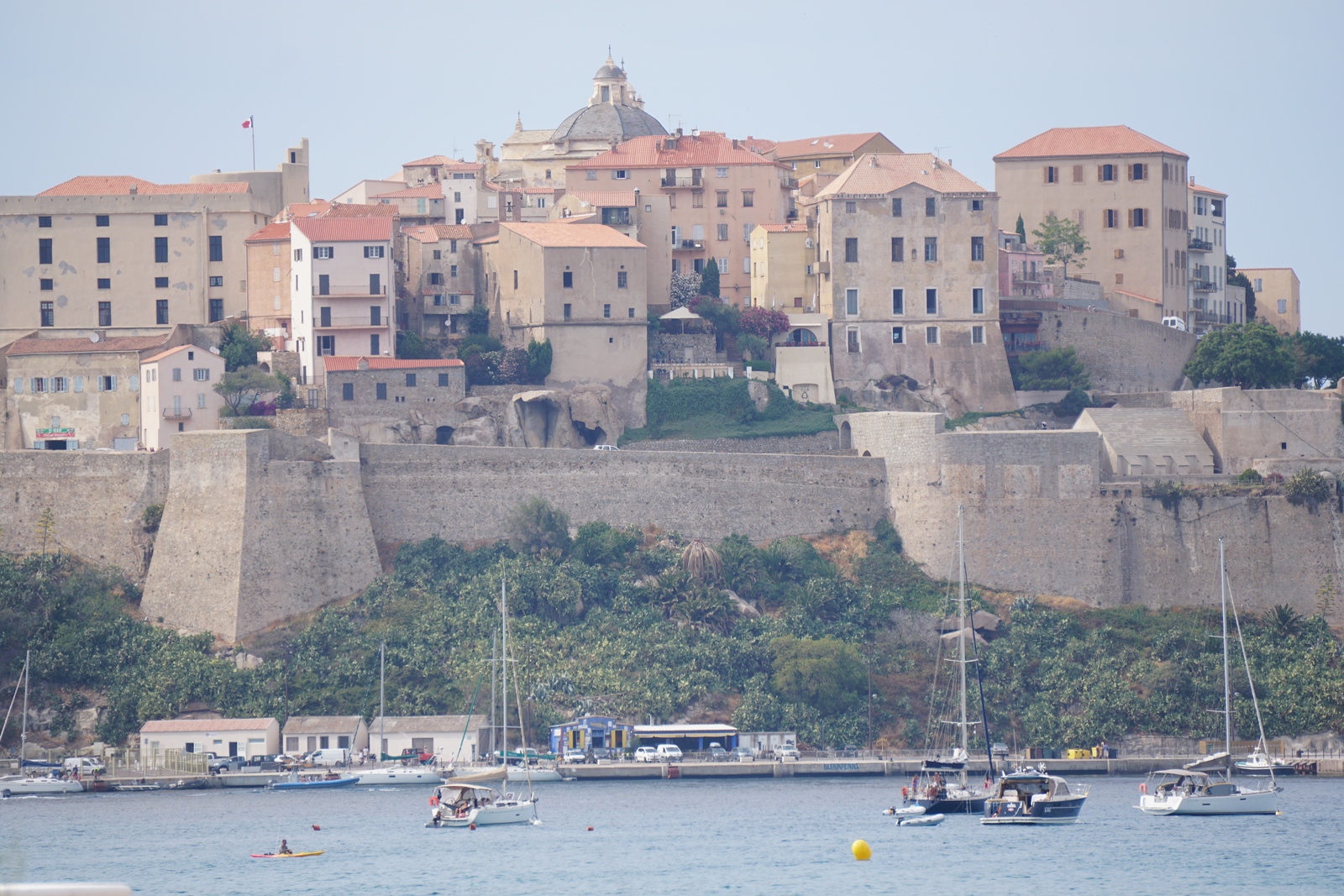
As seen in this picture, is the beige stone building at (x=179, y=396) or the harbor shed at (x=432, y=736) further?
the beige stone building at (x=179, y=396)

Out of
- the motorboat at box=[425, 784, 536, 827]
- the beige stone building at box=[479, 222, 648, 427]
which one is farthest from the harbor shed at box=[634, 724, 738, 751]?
the beige stone building at box=[479, 222, 648, 427]

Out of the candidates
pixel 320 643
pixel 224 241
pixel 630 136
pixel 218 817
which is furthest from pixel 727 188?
pixel 218 817

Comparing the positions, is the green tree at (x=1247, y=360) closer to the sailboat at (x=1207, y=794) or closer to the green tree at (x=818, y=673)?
the sailboat at (x=1207, y=794)

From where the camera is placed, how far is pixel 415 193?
71.9m

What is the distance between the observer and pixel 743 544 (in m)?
58.7

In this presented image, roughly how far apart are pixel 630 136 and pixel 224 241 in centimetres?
2020

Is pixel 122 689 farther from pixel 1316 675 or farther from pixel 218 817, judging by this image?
pixel 1316 675

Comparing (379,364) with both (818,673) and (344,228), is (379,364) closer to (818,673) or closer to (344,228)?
(344,228)

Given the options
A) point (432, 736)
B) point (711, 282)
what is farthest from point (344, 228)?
point (432, 736)

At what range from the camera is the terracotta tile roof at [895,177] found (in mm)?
67062

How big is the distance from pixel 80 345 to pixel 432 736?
16863 mm

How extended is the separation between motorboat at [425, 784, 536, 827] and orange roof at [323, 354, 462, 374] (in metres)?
15.2

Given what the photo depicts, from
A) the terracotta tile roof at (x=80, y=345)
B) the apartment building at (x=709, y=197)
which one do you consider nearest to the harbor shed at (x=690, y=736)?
the terracotta tile roof at (x=80, y=345)

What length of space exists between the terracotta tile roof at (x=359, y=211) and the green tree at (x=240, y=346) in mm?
4023
